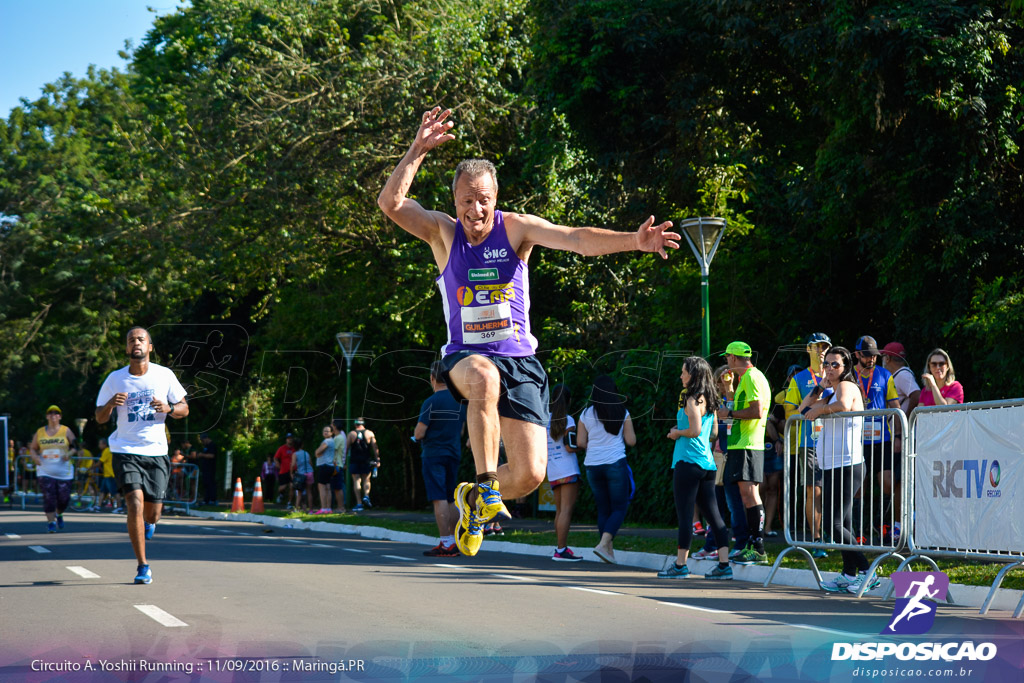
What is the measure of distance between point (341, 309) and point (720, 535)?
60.9ft

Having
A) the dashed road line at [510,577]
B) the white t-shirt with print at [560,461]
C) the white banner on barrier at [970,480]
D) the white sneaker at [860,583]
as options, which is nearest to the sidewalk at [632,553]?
the white sneaker at [860,583]

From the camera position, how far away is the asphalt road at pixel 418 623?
21.1ft

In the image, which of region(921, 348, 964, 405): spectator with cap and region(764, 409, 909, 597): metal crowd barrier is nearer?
region(764, 409, 909, 597): metal crowd barrier

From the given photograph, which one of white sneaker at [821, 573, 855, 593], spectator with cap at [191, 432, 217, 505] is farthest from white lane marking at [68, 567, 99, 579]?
spectator with cap at [191, 432, 217, 505]

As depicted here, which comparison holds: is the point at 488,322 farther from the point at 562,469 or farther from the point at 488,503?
the point at 562,469

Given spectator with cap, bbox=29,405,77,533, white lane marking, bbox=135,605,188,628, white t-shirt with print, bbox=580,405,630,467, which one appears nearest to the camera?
white lane marking, bbox=135,605,188,628

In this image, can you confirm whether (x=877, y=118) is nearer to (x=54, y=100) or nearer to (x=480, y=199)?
(x=480, y=199)

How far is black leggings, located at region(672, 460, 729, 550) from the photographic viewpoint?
1159cm

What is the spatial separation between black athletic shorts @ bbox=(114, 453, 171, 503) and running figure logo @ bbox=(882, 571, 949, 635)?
21.2 feet

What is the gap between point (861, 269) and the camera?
18.8 meters

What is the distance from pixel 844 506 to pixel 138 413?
6.58 m

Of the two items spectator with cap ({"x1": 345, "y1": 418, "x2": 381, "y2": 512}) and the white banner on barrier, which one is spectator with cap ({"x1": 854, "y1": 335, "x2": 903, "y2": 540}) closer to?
the white banner on barrier

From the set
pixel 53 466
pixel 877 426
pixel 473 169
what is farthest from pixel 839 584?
pixel 53 466

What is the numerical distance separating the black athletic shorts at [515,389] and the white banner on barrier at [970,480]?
4.15 m
